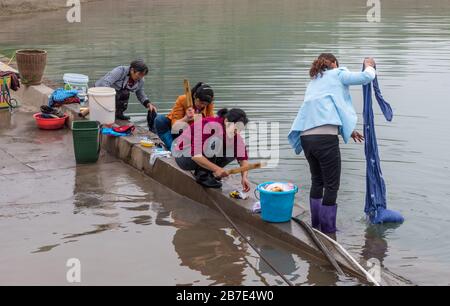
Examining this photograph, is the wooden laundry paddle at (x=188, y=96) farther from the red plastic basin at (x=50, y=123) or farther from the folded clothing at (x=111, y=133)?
the red plastic basin at (x=50, y=123)

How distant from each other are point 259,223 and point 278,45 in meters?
16.8

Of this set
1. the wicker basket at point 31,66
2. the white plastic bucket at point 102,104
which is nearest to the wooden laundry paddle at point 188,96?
the white plastic bucket at point 102,104

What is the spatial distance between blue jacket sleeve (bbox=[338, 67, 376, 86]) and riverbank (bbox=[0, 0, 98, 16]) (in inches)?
1134

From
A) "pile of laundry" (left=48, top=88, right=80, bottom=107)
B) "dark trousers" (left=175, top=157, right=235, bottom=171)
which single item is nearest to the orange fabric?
"dark trousers" (left=175, top=157, right=235, bottom=171)

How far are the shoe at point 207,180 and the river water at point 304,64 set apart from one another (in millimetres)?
1491

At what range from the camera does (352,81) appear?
307 inches

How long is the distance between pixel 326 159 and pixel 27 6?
30321 mm

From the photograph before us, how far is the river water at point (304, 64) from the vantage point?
892cm

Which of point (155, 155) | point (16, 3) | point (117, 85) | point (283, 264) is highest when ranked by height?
point (16, 3)

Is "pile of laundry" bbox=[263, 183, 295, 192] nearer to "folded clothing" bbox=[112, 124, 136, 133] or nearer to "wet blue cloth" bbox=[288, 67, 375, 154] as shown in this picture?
"wet blue cloth" bbox=[288, 67, 375, 154]

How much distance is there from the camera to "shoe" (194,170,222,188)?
8.74 m
